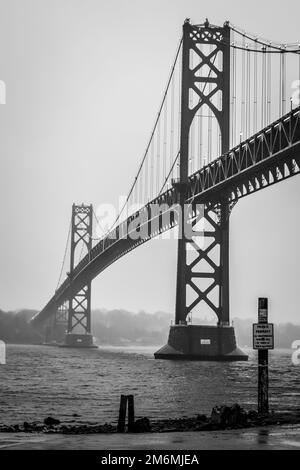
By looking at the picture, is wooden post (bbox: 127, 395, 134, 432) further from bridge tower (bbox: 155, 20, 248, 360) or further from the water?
bridge tower (bbox: 155, 20, 248, 360)

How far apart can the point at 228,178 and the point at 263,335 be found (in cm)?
3724

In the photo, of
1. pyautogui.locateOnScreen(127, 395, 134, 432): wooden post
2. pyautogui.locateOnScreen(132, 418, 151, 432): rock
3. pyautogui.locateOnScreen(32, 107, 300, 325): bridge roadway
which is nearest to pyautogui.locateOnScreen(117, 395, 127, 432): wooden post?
pyautogui.locateOnScreen(127, 395, 134, 432): wooden post

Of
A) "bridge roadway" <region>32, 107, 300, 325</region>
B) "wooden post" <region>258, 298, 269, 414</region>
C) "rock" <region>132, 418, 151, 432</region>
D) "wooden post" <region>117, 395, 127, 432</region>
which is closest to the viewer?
"rock" <region>132, 418, 151, 432</region>

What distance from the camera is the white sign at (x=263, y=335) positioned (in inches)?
690

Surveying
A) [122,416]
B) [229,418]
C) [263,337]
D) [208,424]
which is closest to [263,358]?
[263,337]

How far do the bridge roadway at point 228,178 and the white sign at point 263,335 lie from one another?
26.8m

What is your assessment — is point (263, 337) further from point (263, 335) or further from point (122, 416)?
point (122, 416)

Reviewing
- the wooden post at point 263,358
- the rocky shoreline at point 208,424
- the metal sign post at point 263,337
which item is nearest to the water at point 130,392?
the rocky shoreline at point 208,424

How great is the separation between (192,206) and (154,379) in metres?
23.4

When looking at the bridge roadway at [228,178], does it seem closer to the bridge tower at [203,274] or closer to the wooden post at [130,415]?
the bridge tower at [203,274]

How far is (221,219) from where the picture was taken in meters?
62.2

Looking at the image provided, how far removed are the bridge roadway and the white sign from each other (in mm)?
26805

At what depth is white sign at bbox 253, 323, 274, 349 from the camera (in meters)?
17.5
